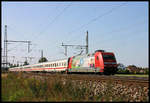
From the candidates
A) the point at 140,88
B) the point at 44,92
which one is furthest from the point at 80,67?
the point at 44,92

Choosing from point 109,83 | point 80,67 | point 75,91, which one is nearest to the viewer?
point 75,91

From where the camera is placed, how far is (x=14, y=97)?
7605 millimetres

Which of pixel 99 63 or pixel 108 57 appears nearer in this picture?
pixel 99 63

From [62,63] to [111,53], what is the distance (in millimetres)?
11405

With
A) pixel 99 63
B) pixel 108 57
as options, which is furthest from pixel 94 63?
pixel 108 57

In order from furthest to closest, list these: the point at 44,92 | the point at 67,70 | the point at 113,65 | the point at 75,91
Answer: the point at 67,70
the point at 113,65
the point at 75,91
the point at 44,92

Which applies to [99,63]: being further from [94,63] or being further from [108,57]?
[108,57]

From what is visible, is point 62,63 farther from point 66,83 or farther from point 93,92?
point 66,83

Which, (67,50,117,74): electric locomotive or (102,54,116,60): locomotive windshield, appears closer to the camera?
(67,50,117,74): electric locomotive

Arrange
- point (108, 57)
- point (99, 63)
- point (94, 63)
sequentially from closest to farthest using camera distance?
point (99, 63), point (108, 57), point (94, 63)

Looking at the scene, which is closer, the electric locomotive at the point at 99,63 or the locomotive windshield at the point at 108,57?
the electric locomotive at the point at 99,63

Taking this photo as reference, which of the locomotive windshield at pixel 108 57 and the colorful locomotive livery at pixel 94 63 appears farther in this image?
the locomotive windshield at pixel 108 57

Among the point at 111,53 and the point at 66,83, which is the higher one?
the point at 111,53

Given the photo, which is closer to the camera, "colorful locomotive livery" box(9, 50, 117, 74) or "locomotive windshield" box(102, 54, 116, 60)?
"colorful locomotive livery" box(9, 50, 117, 74)
